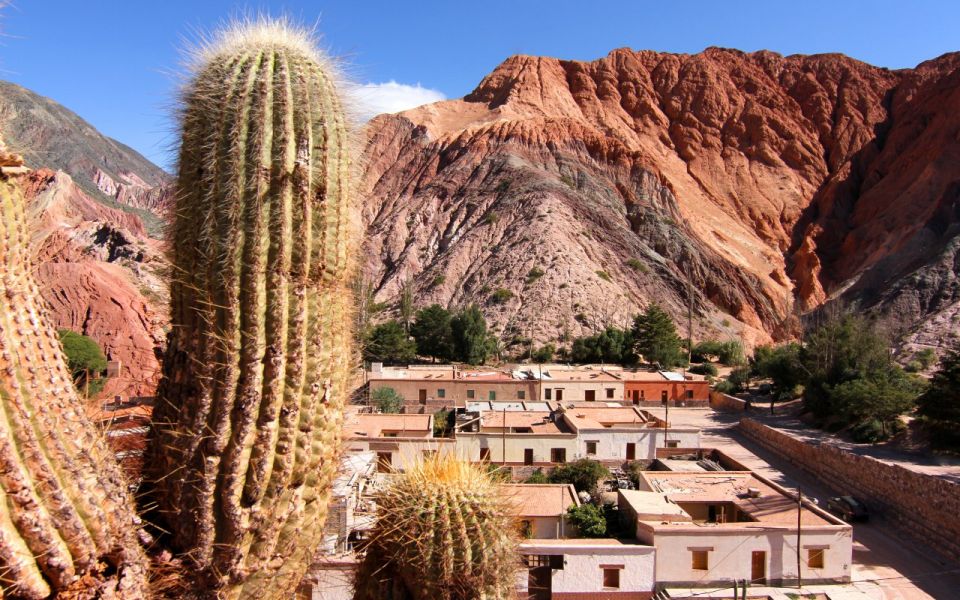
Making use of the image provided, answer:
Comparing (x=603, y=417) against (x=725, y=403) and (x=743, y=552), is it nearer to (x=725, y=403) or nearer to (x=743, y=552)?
(x=743, y=552)

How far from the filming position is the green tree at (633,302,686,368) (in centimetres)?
4053

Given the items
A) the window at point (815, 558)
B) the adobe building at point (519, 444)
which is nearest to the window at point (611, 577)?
the window at point (815, 558)

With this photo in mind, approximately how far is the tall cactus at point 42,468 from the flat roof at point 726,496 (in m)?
13.6

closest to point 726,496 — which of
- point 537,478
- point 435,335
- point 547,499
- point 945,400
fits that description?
point 547,499

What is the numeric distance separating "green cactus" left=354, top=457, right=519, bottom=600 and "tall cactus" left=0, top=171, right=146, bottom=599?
1898mm

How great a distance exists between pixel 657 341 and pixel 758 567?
2788 centimetres

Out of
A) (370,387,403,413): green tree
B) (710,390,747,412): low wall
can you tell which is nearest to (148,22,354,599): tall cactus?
(370,387,403,413): green tree

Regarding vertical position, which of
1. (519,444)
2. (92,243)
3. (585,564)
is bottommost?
(585,564)

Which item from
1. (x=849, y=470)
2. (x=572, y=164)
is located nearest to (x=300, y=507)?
(x=849, y=470)

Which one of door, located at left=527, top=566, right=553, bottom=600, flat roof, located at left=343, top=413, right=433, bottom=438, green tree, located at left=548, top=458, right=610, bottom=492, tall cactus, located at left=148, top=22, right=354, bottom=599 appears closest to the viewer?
tall cactus, located at left=148, top=22, right=354, bottom=599

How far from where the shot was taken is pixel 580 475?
757 inches

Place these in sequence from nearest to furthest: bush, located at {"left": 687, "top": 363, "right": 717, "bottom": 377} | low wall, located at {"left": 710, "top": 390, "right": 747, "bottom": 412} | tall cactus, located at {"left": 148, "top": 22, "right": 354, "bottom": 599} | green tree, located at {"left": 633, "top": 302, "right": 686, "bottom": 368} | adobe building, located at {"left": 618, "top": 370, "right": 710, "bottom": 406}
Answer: tall cactus, located at {"left": 148, "top": 22, "right": 354, "bottom": 599} < adobe building, located at {"left": 618, "top": 370, "right": 710, "bottom": 406} < low wall, located at {"left": 710, "top": 390, "right": 747, "bottom": 412} < green tree, located at {"left": 633, "top": 302, "right": 686, "bottom": 368} < bush, located at {"left": 687, "top": 363, "right": 717, "bottom": 377}

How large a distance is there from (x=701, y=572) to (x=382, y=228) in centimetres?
4983

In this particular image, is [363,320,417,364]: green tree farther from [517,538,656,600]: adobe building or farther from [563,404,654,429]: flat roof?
[517,538,656,600]: adobe building
